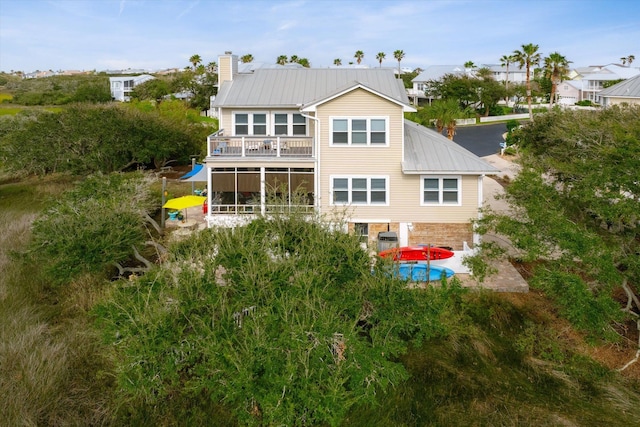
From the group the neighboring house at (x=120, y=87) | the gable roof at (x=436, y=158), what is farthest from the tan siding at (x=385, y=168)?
the neighboring house at (x=120, y=87)

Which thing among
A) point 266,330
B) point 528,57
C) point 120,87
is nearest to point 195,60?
point 120,87

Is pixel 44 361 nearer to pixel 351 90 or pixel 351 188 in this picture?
pixel 351 188

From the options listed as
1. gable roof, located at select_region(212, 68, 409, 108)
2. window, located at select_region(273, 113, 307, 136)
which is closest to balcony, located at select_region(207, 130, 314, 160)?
window, located at select_region(273, 113, 307, 136)

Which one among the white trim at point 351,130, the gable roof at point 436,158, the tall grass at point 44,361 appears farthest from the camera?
the white trim at point 351,130

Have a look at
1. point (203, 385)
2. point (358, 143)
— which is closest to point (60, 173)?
point (358, 143)

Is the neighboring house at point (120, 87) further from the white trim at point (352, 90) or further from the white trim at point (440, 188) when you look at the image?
the white trim at point (440, 188)

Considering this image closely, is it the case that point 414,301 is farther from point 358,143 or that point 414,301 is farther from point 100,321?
point 358,143
